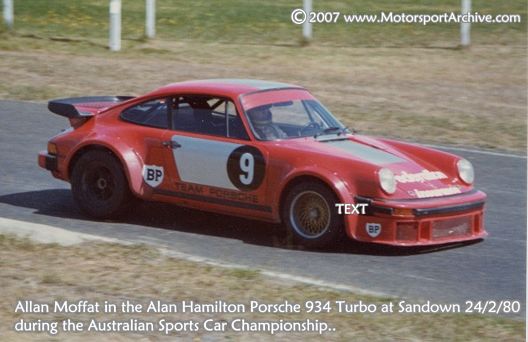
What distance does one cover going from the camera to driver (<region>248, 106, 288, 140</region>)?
360 inches

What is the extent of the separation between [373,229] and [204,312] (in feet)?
6.97

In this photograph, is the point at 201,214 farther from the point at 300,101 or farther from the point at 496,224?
the point at 496,224

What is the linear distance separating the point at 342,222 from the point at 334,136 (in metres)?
0.99

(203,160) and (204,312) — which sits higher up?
(203,160)

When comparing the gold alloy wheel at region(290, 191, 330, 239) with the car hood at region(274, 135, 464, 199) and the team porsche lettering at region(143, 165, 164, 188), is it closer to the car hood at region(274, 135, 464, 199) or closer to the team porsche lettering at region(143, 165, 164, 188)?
the car hood at region(274, 135, 464, 199)

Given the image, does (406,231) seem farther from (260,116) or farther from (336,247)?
(260,116)

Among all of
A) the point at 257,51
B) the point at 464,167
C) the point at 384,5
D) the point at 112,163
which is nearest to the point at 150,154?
the point at 112,163

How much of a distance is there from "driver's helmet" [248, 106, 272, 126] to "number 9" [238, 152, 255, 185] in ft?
1.06

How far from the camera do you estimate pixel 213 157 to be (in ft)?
30.1

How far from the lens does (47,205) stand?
10.3 m

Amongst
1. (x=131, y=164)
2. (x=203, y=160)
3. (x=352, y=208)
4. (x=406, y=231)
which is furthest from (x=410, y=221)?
(x=131, y=164)

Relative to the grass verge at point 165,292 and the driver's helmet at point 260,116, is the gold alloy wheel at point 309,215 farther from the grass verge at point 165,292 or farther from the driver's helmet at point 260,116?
the grass verge at point 165,292

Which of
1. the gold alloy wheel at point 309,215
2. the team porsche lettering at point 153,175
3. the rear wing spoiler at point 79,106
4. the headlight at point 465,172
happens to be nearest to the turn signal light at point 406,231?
the gold alloy wheel at point 309,215

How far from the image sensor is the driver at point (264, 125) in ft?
30.0
